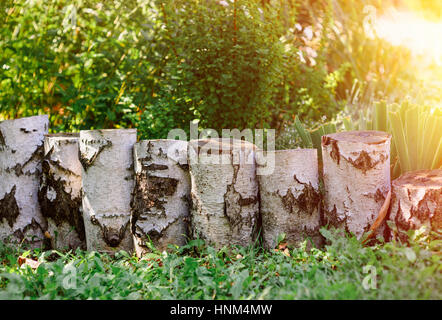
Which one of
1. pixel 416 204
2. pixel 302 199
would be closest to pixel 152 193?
pixel 302 199

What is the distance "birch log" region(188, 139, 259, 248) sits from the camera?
2.42 m

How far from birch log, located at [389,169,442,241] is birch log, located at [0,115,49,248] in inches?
89.0

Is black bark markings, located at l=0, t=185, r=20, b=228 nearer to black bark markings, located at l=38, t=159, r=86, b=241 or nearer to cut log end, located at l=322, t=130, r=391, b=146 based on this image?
black bark markings, located at l=38, t=159, r=86, b=241

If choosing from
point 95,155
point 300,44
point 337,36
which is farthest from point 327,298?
point 337,36

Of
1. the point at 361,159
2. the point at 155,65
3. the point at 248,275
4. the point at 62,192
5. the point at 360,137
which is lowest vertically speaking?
the point at 248,275

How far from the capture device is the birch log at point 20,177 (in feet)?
9.24

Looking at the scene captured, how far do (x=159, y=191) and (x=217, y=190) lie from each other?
0.35 m

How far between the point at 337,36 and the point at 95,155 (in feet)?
14.1

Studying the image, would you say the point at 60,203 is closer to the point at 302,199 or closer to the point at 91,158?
the point at 91,158

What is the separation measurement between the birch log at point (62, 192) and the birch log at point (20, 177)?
108mm

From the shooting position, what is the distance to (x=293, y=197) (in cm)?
246

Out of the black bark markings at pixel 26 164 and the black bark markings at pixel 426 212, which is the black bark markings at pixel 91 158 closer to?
the black bark markings at pixel 26 164

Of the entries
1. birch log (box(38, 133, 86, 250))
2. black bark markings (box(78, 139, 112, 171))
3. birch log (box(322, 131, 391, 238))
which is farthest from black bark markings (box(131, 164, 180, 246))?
birch log (box(322, 131, 391, 238))

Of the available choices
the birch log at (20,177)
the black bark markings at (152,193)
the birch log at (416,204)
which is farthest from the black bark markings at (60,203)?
the birch log at (416,204)
